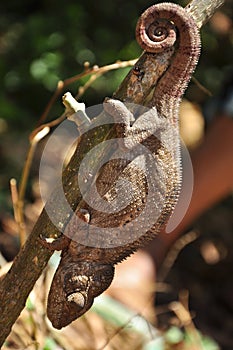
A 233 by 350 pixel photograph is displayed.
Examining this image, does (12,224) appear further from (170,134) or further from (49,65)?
(170,134)

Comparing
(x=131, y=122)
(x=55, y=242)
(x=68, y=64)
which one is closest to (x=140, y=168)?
(x=131, y=122)

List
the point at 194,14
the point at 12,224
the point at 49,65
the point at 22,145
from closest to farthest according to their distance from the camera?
the point at 194,14, the point at 49,65, the point at 12,224, the point at 22,145

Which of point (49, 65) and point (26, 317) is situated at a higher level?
point (49, 65)

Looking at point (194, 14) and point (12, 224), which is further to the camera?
point (12, 224)

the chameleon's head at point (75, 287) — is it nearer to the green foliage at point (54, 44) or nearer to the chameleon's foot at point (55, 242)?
the chameleon's foot at point (55, 242)

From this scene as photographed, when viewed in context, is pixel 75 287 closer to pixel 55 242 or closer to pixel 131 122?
pixel 55 242

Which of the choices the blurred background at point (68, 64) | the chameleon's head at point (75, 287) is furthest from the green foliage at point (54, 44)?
the chameleon's head at point (75, 287)

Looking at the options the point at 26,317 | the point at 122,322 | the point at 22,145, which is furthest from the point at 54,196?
the point at 22,145
